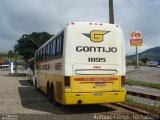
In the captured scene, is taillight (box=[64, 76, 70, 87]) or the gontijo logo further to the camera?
the gontijo logo

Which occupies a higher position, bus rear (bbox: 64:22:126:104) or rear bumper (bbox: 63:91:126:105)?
bus rear (bbox: 64:22:126:104)

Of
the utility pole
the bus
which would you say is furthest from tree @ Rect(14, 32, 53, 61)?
the bus

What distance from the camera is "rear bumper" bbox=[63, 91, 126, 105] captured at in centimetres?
1351

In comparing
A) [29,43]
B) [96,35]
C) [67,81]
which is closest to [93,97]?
[67,81]

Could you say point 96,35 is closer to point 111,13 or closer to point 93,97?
point 93,97

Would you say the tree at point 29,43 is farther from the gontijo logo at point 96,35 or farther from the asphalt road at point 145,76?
the gontijo logo at point 96,35

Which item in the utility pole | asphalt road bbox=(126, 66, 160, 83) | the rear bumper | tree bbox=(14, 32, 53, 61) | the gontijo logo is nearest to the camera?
the rear bumper

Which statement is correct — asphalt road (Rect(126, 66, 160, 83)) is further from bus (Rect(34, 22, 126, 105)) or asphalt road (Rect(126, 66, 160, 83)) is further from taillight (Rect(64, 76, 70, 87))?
taillight (Rect(64, 76, 70, 87))

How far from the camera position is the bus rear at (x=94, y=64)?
13641mm

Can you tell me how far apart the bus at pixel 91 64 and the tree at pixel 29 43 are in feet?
187

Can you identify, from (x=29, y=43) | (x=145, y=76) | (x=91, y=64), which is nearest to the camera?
(x=91, y=64)

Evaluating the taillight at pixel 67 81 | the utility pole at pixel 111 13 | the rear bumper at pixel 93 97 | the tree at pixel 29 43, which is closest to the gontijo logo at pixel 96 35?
the taillight at pixel 67 81

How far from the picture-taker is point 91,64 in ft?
45.8

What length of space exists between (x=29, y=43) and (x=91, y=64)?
59.6 metres
